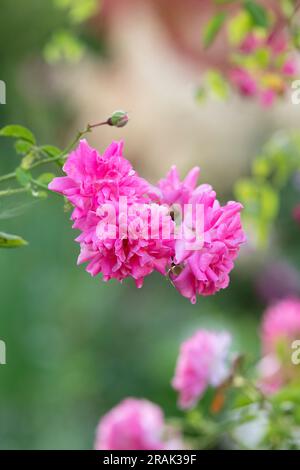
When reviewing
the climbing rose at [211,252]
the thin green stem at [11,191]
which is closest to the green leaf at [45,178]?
the thin green stem at [11,191]

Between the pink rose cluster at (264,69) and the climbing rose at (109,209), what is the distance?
1.22ft

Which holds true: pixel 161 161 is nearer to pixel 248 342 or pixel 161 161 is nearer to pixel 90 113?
pixel 90 113

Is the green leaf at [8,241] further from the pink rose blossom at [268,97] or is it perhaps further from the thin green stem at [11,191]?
the pink rose blossom at [268,97]

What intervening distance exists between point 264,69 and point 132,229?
470 mm

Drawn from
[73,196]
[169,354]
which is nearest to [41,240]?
[169,354]

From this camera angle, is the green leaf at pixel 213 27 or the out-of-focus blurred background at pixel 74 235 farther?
the out-of-focus blurred background at pixel 74 235

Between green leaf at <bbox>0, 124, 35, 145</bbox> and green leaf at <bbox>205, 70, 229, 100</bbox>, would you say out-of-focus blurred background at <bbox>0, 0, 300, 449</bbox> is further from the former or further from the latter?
green leaf at <bbox>0, 124, 35, 145</bbox>

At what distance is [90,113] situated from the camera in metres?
3.02

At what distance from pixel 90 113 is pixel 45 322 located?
47.6 inches

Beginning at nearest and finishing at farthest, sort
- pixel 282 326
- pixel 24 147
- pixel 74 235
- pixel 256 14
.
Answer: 1. pixel 24 147
2. pixel 256 14
3. pixel 282 326
4. pixel 74 235

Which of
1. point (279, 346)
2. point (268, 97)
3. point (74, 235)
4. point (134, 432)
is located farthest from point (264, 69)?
point (74, 235)

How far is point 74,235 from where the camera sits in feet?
7.30

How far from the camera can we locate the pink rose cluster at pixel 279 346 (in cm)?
95

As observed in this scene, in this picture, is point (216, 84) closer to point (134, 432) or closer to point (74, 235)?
point (134, 432)
